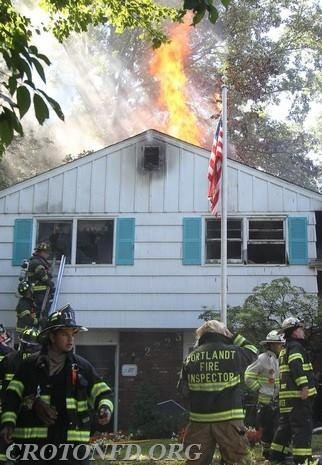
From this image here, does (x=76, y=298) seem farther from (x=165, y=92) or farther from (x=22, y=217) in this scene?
(x=165, y=92)

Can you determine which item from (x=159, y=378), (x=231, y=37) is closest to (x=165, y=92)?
(x=231, y=37)

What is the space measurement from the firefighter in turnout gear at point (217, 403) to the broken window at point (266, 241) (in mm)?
7310

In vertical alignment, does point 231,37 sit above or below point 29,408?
above

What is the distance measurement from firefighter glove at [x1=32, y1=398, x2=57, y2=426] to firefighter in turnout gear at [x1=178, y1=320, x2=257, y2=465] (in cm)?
161

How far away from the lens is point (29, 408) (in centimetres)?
409

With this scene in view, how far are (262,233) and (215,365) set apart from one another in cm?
770

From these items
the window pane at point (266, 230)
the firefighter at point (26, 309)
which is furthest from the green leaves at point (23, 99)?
the window pane at point (266, 230)

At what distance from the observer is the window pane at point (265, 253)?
1254 cm

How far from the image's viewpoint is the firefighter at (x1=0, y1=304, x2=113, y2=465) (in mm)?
4055

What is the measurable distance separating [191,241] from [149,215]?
107 cm

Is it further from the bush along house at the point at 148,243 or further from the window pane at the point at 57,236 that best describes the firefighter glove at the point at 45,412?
the window pane at the point at 57,236

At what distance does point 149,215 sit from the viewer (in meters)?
12.8

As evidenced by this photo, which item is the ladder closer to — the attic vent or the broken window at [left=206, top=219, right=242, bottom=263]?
the attic vent

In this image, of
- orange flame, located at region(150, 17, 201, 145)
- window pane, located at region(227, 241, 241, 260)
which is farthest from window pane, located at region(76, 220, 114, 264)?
orange flame, located at region(150, 17, 201, 145)
